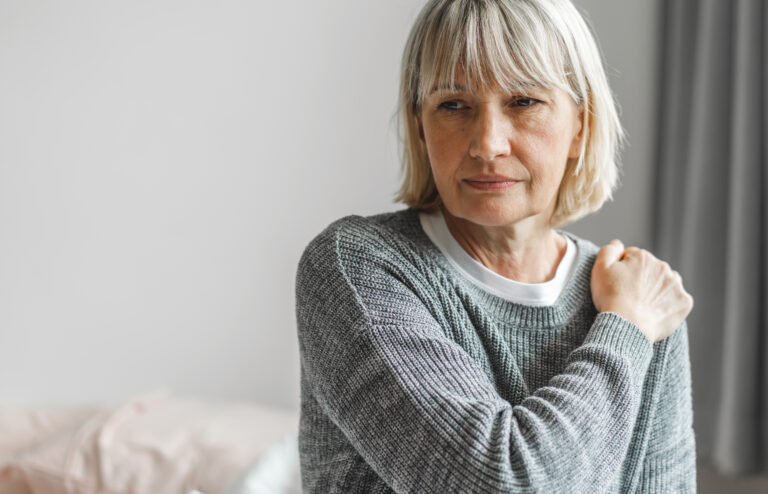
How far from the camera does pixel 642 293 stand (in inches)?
45.6

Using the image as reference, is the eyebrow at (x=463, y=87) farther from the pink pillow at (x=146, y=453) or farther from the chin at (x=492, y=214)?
the pink pillow at (x=146, y=453)

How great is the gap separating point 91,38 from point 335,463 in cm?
144

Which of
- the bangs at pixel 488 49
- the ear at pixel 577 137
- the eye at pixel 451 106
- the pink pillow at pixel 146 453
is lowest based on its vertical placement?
the pink pillow at pixel 146 453

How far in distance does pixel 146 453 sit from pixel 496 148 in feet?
3.82

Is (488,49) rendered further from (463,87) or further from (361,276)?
(361,276)

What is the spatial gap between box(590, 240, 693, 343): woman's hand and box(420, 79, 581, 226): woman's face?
0.54 feet

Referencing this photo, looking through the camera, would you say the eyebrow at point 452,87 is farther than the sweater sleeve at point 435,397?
Yes

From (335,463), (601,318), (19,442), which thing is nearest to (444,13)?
(601,318)

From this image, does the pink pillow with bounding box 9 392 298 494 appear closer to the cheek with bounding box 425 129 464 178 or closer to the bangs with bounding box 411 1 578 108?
the cheek with bounding box 425 129 464 178

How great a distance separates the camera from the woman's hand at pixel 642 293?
1.12 metres

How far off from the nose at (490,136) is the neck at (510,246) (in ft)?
0.52

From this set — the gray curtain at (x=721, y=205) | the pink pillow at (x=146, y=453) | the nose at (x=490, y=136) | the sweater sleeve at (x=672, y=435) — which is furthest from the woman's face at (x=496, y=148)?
the gray curtain at (x=721, y=205)

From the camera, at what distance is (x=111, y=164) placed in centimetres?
209

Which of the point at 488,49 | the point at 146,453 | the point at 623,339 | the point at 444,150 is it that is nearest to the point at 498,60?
the point at 488,49
